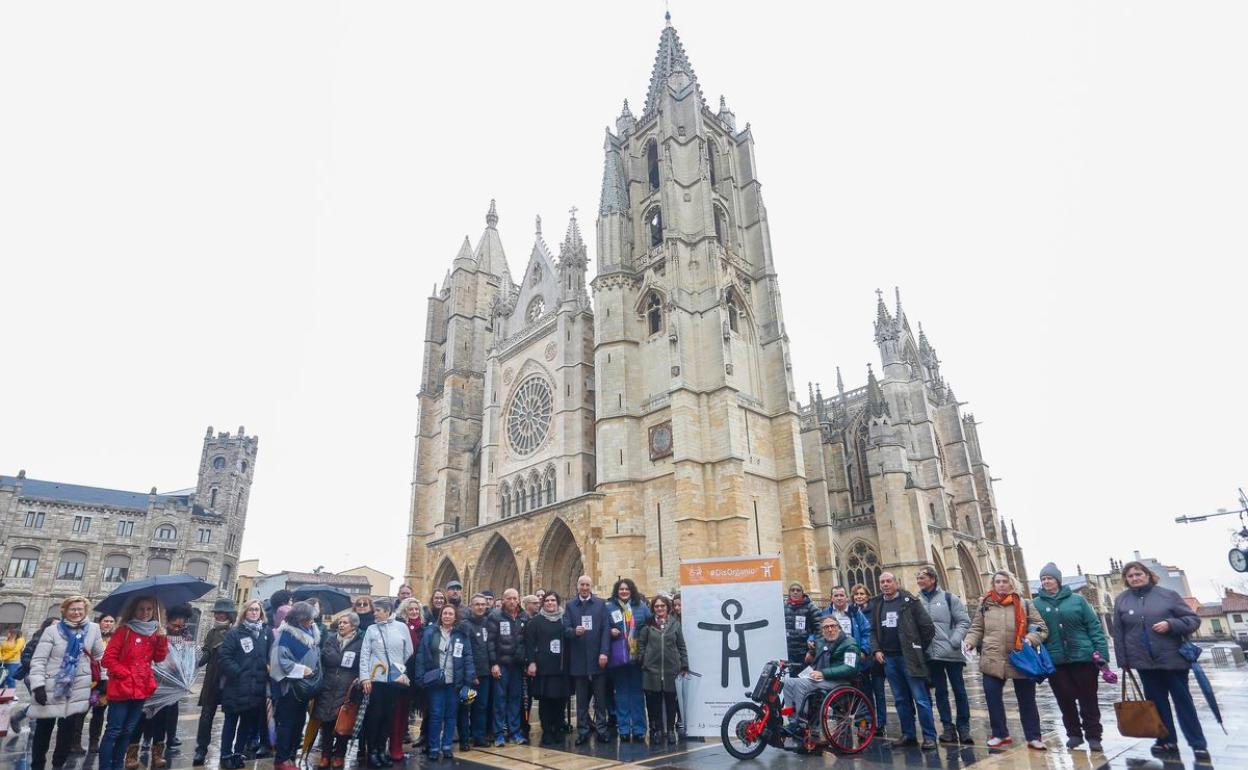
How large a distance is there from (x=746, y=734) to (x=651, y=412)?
63.9ft

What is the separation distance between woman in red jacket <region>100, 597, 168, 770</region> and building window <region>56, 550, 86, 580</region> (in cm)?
4262

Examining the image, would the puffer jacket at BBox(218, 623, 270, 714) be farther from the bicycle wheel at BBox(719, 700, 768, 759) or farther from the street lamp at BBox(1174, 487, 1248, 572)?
the street lamp at BBox(1174, 487, 1248, 572)

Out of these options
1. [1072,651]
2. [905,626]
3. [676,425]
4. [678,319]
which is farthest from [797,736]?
[678,319]

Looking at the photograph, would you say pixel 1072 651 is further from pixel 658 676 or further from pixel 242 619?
pixel 242 619

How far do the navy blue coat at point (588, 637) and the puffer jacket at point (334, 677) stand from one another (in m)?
2.40

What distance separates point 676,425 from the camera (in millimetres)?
24156

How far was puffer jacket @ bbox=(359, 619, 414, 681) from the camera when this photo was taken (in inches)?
259

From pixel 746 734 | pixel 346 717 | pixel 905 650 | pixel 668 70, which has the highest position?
pixel 668 70

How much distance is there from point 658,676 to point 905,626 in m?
2.72

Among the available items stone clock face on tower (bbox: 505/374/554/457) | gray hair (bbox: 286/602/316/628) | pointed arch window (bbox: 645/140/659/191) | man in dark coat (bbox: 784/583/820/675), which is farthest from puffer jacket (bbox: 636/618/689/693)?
pointed arch window (bbox: 645/140/659/191)

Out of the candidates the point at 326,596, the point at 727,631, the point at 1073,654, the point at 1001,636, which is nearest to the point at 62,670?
the point at 326,596

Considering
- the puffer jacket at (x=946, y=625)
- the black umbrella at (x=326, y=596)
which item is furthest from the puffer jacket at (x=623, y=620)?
the black umbrella at (x=326, y=596)

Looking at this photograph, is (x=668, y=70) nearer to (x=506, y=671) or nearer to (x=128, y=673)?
(x=506, y=671)

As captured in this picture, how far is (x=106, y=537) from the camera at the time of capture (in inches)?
1581
